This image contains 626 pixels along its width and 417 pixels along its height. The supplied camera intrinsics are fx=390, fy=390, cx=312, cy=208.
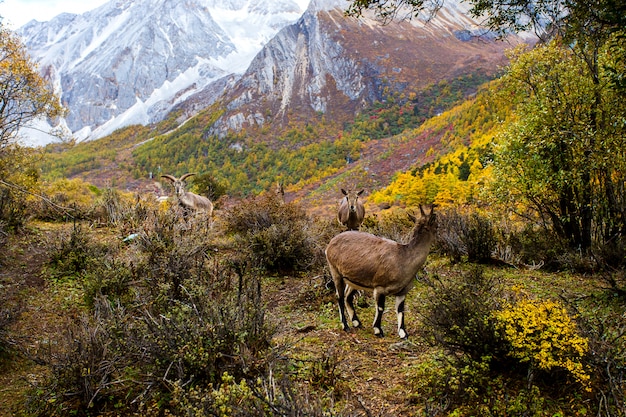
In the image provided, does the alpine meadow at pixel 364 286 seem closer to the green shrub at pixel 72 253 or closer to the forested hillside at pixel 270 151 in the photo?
the green shrub at pixel 72 253

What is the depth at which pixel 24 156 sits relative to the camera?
1293 centimetres

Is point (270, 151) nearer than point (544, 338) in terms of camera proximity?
No

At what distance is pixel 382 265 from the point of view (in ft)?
16.1

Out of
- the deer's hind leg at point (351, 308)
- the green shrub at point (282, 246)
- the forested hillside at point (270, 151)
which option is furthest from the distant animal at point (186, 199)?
the forested hillside at point (270, 151)

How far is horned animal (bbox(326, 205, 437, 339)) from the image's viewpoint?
488 centimetres

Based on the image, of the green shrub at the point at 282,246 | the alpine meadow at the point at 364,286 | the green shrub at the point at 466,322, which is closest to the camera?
the alpine meadow at the point at 364,286

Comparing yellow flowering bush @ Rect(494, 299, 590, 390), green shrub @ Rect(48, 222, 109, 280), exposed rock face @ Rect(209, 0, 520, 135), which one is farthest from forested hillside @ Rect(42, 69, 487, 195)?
yellow flowering bush @ Rect(494, 299, 590, 390)

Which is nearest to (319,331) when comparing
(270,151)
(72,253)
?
(72,253)

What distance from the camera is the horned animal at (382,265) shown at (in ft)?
16.0

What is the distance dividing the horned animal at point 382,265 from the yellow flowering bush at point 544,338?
1543mm

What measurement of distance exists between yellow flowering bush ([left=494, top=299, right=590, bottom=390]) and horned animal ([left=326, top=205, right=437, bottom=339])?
1543 mm

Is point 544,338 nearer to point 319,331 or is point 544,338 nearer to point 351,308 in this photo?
point 351,308

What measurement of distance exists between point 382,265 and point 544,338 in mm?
2075

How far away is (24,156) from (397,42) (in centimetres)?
13442
